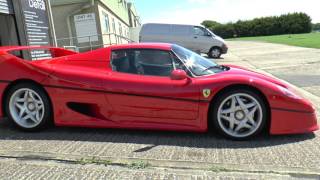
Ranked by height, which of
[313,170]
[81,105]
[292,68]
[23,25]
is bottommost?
[292,68]

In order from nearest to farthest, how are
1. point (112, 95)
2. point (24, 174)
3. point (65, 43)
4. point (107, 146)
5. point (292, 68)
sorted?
point (24, 174) < point (107, 146) < point (112, 95) < point (292, 68) < point (65, 43)

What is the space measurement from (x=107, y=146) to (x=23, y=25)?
19.5 feet

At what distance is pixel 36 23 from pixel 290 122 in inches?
289

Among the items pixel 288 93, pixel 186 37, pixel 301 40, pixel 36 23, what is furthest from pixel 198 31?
pixel 288 93

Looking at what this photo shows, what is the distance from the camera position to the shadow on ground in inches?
190

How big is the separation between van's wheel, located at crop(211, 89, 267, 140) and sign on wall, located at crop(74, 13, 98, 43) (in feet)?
51.4

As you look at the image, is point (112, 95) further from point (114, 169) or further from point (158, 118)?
point (114, 169)

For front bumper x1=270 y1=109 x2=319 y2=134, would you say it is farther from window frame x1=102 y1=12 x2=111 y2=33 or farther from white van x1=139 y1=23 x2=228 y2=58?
window frame x1=102 y1=12 x2=111 y2=33

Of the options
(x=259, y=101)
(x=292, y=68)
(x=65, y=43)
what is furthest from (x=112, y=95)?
(x=65, y=43)

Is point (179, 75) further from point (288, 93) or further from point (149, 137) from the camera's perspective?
point (288, 93)

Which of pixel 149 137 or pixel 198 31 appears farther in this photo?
pixel 198 31

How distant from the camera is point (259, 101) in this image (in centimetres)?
484

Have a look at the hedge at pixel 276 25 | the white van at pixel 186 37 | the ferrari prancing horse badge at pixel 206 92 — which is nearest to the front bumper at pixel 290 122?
the ferrari prancing horse badge at pixel 206 92

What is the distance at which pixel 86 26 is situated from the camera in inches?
792
